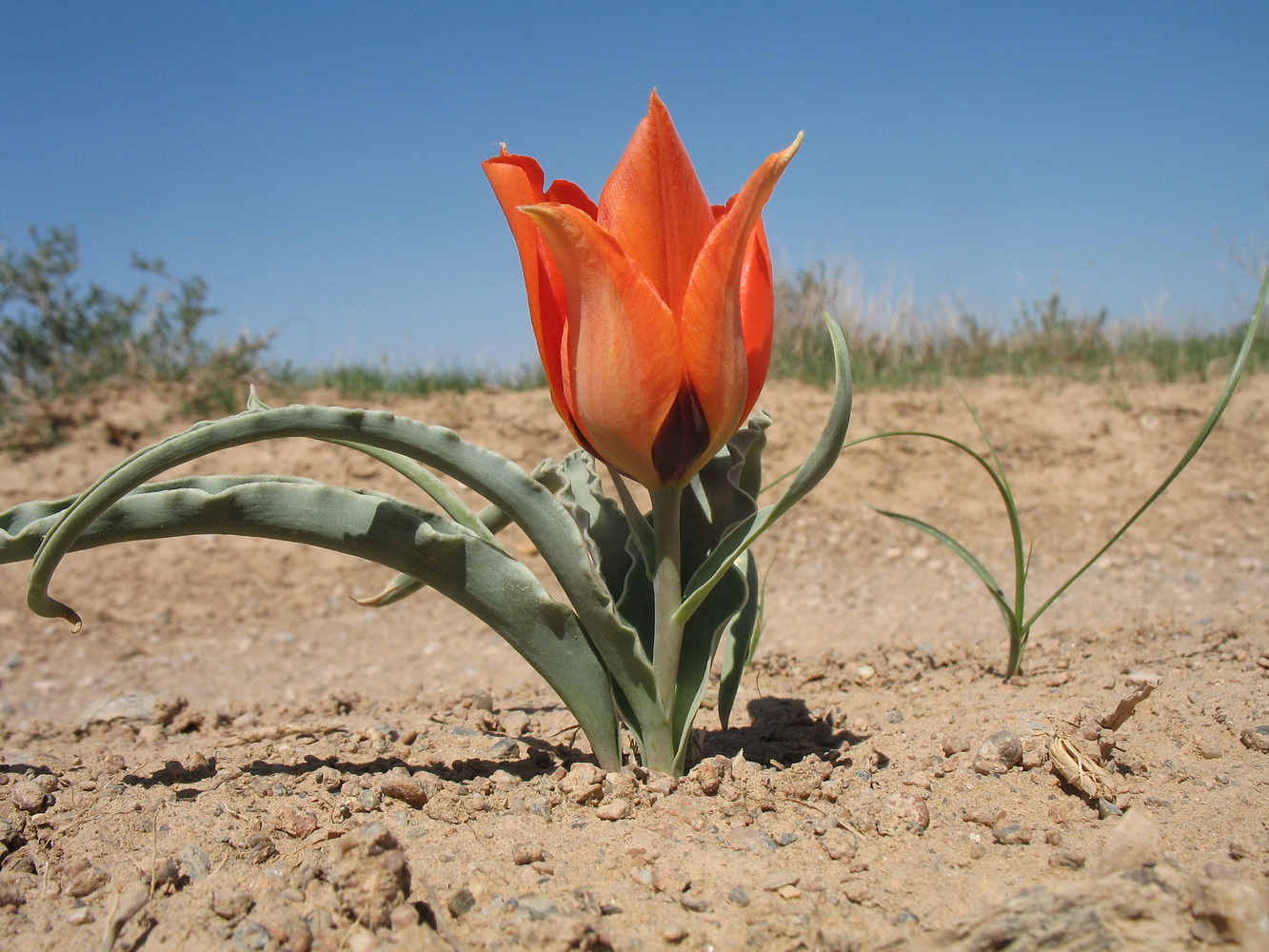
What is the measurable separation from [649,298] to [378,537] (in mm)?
433

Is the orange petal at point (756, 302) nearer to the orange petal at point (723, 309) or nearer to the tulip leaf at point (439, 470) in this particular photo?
the orange petal at point (723, 309)

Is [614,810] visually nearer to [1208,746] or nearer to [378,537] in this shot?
[378,537]

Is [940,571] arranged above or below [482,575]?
below

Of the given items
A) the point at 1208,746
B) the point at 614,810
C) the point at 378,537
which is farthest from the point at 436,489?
the point at 1208,746

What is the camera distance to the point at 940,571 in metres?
3.87

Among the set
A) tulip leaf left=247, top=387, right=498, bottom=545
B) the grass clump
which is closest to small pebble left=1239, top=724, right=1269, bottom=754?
tulip leaf left=247, top=387, right=498, bottom=545

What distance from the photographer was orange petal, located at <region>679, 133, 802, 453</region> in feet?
3.06

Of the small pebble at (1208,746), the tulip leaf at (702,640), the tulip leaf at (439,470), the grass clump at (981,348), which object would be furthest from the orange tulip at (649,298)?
the grass clump at (981,348)

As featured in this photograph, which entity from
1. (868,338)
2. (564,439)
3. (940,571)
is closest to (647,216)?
(940,571)

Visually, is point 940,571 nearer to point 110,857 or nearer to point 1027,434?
point 1027,434

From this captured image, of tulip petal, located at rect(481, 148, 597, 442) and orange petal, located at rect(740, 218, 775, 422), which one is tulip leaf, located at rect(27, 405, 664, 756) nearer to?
tulip petal, located at rect(481, 148, 597, 442)

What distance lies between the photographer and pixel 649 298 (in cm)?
94

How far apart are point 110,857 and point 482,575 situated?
0.53 meters

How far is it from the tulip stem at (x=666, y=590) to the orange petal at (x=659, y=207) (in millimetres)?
248
